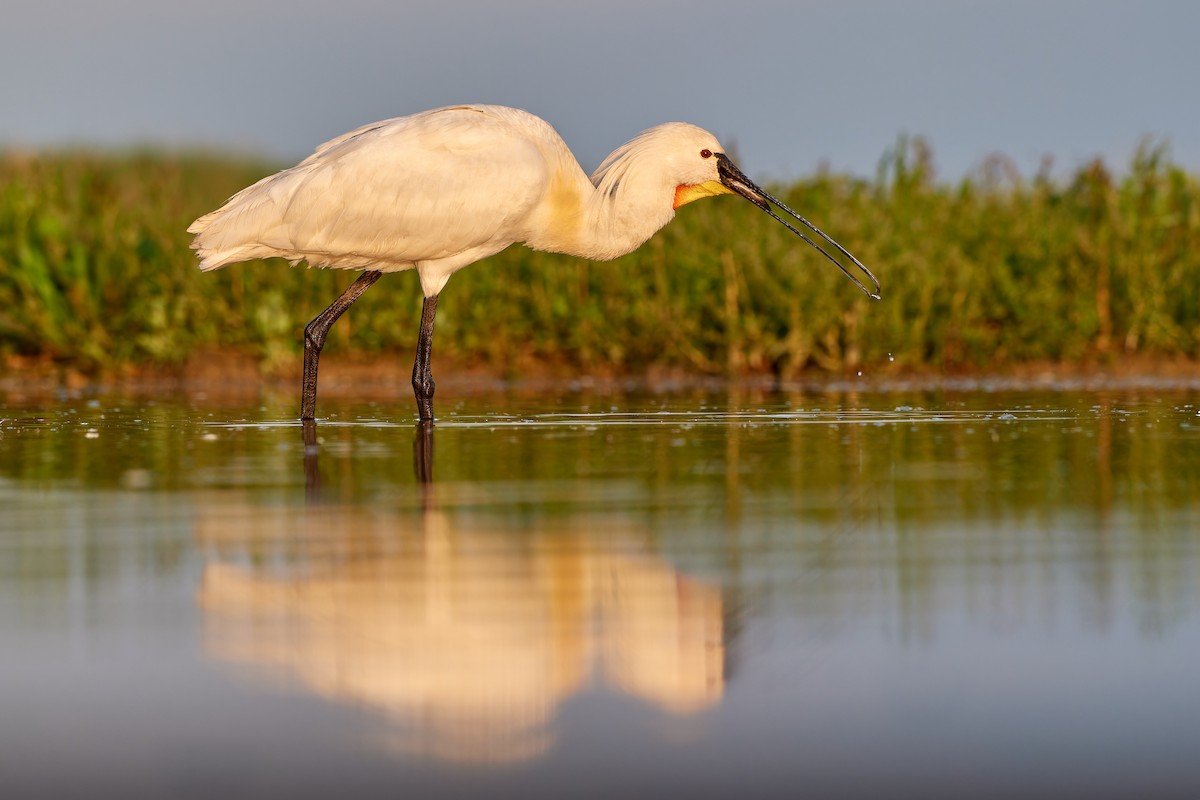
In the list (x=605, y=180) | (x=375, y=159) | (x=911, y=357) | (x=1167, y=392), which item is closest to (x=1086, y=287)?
(x=911, y=357)

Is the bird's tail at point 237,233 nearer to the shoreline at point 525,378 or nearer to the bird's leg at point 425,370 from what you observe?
the bird's leg at point 425,370

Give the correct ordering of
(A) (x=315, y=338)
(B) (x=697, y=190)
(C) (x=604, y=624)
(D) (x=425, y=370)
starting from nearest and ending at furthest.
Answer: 1. (C) (x=604, y=624)
2. (D) (x=425, y=370)
3. (A) (x=315, y=338)
4. (B) (x=697, y=190)

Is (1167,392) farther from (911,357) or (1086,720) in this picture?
(1086,720)

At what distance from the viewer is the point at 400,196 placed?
929cm

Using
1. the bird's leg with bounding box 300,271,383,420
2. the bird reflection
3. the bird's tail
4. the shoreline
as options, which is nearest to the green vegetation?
the shoreline

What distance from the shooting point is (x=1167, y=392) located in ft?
35.8

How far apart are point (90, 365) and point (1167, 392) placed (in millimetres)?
7542

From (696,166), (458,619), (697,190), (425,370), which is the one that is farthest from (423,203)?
(458,619)

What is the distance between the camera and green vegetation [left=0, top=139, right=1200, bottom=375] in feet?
42.5

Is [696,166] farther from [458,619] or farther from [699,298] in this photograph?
[458,619]

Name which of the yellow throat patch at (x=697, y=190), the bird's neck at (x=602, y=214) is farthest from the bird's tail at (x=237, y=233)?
the yellow throat patch at (x=697, y=190)

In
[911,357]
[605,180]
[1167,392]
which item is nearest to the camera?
[605,180]

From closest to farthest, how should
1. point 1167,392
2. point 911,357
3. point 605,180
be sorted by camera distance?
1. point 605,180
2. point 1167,392
3. point 911,357

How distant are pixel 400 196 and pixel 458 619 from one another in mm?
5932
